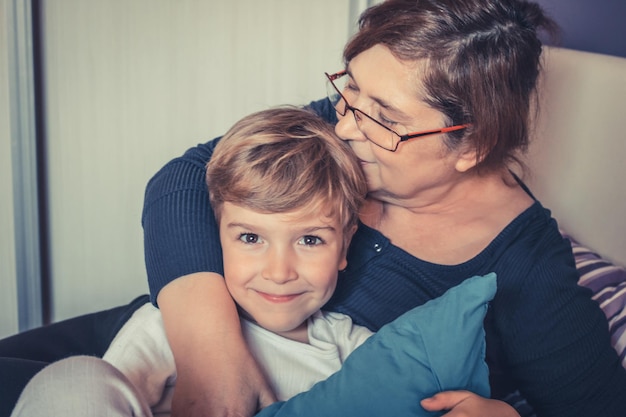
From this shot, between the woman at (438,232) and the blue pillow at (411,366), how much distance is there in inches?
5.8

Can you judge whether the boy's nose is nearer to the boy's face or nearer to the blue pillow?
the boy's face

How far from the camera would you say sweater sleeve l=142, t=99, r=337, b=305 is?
1.36 m

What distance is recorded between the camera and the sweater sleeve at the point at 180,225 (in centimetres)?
136

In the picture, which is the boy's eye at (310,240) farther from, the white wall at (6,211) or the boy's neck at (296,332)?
the white wall at (6,211)

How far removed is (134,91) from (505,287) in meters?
1.40

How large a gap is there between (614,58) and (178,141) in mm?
1285

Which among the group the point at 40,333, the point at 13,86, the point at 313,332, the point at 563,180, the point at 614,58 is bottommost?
the point at 40,333

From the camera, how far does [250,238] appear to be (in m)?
1.31

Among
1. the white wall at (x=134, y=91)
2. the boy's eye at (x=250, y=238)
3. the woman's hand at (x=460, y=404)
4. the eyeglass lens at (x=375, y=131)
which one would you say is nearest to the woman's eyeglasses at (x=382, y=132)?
the eyeglass lens at (x=375, y=131)

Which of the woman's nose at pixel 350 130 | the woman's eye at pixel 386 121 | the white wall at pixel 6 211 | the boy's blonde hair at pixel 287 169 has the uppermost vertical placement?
the woman's eye at pixel 386 121

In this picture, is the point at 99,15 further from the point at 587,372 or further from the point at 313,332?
the point at 587,372

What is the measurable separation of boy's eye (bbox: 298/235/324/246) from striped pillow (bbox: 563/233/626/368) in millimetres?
608

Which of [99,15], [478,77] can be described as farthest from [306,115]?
[99,15]

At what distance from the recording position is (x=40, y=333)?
64.2 inches
